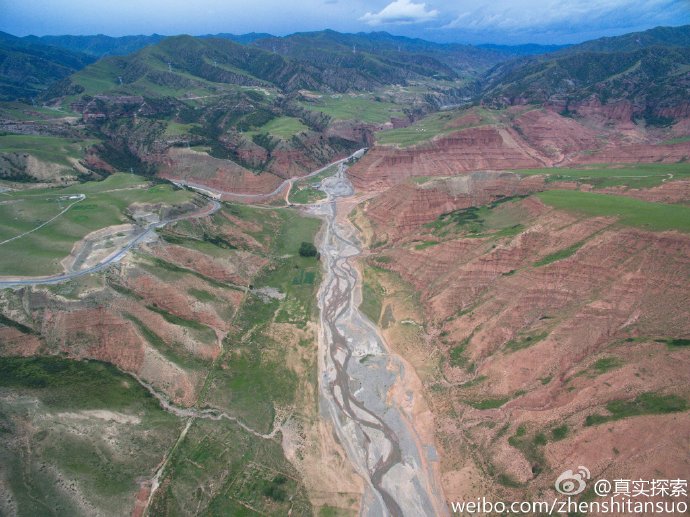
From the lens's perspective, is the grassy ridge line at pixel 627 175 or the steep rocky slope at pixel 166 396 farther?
the grassy ridge line at pixel 627 175

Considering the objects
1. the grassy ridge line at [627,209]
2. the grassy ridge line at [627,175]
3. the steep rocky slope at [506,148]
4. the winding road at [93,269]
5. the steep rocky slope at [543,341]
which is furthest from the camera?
the steep rocky slope at [506,148]

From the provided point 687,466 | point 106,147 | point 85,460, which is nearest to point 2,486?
point 85,460

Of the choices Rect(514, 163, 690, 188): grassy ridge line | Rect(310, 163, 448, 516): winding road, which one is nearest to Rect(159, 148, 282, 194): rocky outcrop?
Rect(310, 163, 448, 516): winding road

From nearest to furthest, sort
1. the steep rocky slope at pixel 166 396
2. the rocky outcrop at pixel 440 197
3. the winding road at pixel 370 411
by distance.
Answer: the steep rocky slope at pixel 166 396
the winding road at pixel 370 411
the rocky outcrop at pixel 440 197

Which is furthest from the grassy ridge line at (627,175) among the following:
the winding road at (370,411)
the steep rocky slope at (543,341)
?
the winding road at (370,411)

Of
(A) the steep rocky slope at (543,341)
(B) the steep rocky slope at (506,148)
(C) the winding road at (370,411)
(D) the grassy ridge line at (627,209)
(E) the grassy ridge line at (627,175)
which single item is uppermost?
(B) the steep rocky slope at (506,148)

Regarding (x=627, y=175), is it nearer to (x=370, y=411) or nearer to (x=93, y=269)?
(x=370, y=411)

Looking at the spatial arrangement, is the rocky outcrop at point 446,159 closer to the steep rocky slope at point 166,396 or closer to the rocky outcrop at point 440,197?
the rocky outcrop at point 440,197
